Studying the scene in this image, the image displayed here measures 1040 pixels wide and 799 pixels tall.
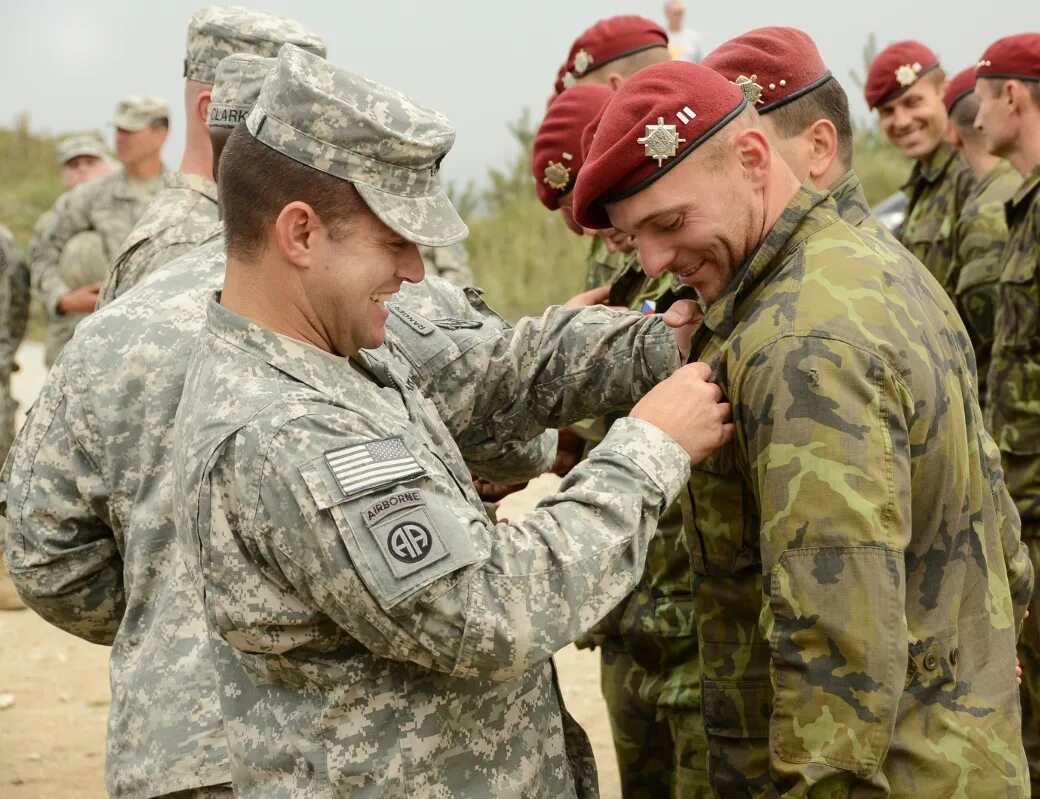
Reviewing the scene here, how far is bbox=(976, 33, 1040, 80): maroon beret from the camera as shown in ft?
17.2

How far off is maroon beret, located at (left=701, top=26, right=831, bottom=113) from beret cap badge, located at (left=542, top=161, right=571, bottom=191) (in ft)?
4.14

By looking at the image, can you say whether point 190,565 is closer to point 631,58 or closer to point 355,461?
point 355,461

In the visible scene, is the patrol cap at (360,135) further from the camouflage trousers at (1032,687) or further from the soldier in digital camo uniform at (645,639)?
the camouflage trousers at (1032,687)

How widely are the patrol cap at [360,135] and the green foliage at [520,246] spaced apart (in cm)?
1273

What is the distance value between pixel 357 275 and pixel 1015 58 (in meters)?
3.92

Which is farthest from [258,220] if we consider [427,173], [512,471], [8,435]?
[8,435]

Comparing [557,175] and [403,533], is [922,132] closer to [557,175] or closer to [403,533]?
[557,175]

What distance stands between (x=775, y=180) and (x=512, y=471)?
1121 mm

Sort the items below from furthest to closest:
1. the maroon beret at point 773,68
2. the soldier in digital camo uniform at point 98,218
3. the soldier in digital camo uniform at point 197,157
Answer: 1. the soldier in digital camo uniform at point 98,218
2. the soldier in digital camo uniform at point 197,157
3. the maroon beret at point 773,68

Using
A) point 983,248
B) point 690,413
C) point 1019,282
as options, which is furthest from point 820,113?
point 983,248

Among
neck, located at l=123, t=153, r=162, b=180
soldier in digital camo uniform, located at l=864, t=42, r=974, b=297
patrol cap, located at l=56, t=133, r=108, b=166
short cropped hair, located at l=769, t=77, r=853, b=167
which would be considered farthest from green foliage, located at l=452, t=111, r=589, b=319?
short cropped hair, located at l=769, t=77, r=853, b=167

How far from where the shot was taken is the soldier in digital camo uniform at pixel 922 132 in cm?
675

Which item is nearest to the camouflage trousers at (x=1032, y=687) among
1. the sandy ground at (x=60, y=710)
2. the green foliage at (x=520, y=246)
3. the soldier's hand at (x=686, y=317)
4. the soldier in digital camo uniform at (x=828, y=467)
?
the sandy ground at (x=60, y=710)

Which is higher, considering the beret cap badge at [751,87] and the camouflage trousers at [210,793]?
the beret cap badge at [751,87]
